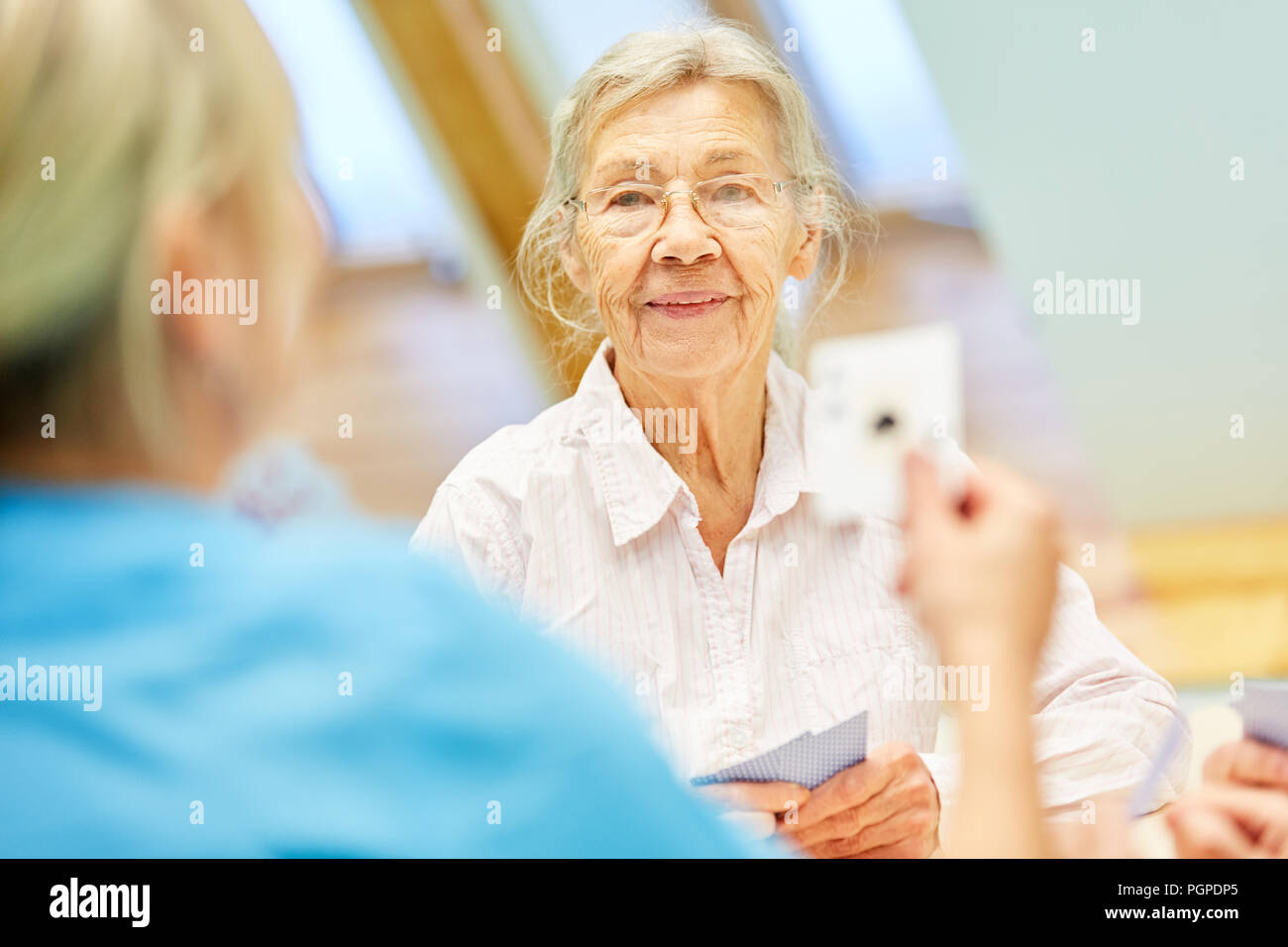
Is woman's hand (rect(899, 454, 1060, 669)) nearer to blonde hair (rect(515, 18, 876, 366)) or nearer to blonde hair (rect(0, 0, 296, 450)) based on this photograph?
blonde hair (rect(0, 0, 296, 450))

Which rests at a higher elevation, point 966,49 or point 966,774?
point 966,49

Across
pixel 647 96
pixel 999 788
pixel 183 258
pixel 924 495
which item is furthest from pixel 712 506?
pixel 183 258

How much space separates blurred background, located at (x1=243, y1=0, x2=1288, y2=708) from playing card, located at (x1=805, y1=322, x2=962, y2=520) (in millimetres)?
35

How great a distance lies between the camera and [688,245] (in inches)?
65.1

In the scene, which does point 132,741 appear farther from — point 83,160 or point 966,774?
point 966,774

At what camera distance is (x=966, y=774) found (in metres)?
0.94

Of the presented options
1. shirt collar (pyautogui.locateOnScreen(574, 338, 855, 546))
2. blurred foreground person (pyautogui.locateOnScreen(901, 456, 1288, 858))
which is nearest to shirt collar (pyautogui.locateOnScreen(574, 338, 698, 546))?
shirt collar (pyautogui.locateOnScreen(574, 338, 855, 546))

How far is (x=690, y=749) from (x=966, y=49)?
109cm

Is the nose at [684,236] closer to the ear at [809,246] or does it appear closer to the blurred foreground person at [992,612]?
the ear at [809,246]

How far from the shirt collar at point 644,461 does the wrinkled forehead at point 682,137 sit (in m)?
0.24

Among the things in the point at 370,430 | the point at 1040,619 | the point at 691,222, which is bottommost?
the point at 1040,619

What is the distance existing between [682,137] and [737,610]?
0.62 metres

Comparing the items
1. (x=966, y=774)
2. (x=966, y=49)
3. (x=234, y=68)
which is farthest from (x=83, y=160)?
(x=966, y=49)

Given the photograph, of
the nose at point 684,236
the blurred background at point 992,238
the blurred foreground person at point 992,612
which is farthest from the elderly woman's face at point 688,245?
the blurred foreground person at point 992,612
